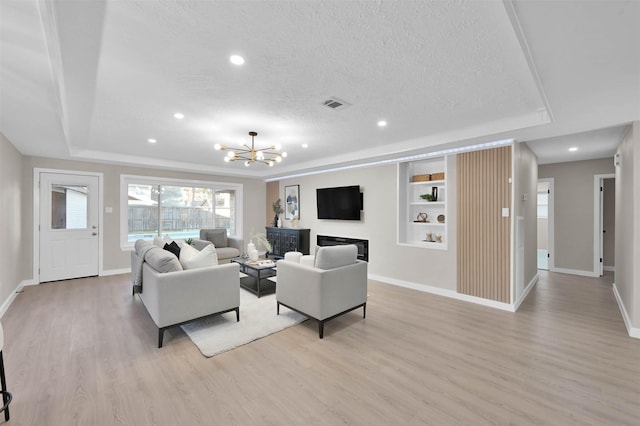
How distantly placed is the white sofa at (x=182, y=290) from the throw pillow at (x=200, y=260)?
0.11 meters

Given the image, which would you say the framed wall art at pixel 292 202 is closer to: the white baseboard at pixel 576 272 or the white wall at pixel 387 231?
the white wall at pixel 387 231

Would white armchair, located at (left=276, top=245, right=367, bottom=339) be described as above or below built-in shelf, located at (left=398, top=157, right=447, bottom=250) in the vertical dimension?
below

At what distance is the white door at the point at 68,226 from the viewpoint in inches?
200

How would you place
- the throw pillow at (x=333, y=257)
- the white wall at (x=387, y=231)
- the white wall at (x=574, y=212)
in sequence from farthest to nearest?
the white wall at (x=574, y=212) < the white wall at (x=387, y=231) < the throw pillow at (x=333, y=257)

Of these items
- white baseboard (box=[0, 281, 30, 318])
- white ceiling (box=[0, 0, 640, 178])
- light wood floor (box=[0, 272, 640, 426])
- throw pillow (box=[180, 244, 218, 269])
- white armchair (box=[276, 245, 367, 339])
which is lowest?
light wood floor (box=[0, 272, 640, 426])

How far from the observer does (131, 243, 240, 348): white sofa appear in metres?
2.79

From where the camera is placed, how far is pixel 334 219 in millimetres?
6363

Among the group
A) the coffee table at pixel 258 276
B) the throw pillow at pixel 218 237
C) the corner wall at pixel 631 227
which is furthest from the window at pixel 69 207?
the corner wall at pixel 631 227

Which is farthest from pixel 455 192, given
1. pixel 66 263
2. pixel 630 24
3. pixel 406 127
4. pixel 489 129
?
pixel 66 263

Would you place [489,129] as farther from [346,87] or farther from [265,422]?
[265,422]

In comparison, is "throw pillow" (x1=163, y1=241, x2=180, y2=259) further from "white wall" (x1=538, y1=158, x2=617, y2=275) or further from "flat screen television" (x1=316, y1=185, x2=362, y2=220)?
"white wall" (x1=538, y1=158, x2=617, y2=275)

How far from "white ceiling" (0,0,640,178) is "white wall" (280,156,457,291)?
4.57 feet

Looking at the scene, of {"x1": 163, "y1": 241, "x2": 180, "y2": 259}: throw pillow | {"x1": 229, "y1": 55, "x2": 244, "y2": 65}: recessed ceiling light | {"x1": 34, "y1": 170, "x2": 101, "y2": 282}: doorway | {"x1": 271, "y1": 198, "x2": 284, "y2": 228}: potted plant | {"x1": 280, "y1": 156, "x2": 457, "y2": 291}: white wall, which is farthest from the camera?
{"x1": 271, "y1": 198, "x2": 284, "y2": 228}: potted plant

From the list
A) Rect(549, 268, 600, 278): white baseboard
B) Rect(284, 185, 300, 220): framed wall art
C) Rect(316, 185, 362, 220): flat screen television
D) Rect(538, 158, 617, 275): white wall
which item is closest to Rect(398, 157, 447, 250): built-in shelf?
Rect(316, 185, 362, 220): flat screen television
